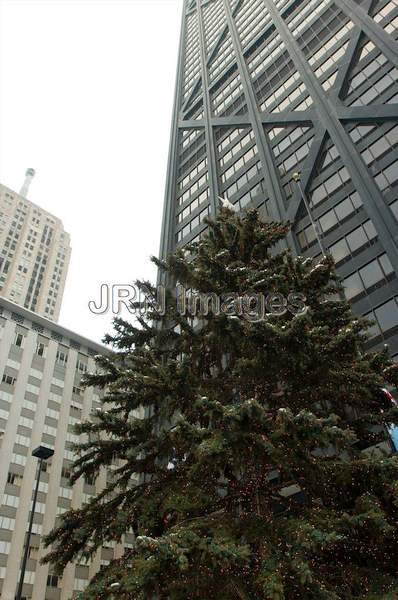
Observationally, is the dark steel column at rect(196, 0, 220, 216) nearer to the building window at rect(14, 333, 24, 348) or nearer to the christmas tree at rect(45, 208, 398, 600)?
the christmas tree at rect(45, 208, 398, 600)

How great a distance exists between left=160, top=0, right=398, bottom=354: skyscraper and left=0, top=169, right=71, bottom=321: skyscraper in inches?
2218

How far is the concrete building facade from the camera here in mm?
40656

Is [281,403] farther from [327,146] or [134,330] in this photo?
Result: [327,146]

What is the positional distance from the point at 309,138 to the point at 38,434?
40.4m

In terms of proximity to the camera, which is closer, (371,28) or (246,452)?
(246,452)

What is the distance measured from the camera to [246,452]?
300 inches

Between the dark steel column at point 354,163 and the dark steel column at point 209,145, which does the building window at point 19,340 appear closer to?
the dark steel column at point 209,145

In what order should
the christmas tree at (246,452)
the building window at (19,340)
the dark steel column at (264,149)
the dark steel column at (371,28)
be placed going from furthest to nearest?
the building window at (19,340), the dark steel column at (264,149), the dark steel column at (371,28), the christmas tree at (246,452)

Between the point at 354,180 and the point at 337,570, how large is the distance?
2316 centimetres

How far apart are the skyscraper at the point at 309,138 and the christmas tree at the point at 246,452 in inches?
428

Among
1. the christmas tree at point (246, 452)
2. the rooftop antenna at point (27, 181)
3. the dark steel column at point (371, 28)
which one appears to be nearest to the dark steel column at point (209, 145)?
the dark steel column at point (371, 28)

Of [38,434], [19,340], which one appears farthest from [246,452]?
[19,340]

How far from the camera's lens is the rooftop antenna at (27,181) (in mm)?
150750

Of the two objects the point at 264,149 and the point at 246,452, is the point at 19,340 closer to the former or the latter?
the point at 264,149
